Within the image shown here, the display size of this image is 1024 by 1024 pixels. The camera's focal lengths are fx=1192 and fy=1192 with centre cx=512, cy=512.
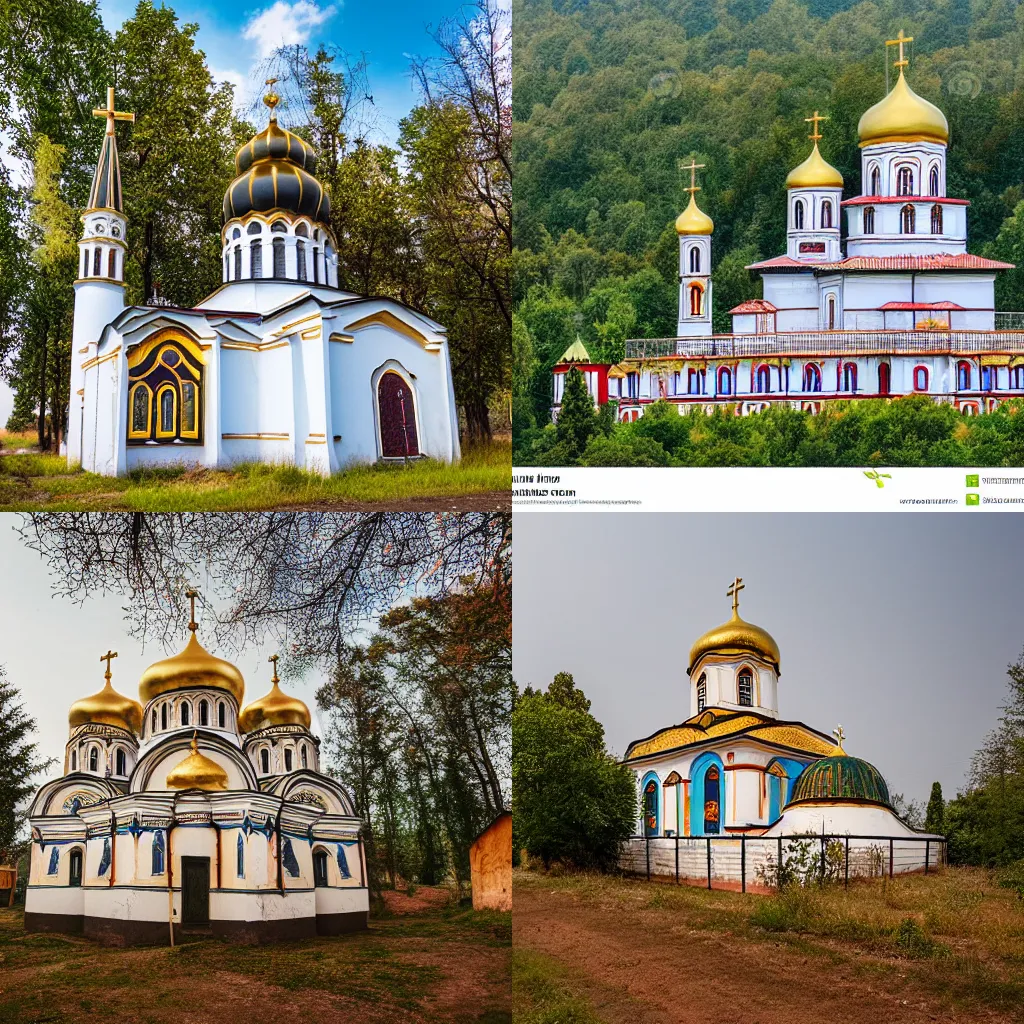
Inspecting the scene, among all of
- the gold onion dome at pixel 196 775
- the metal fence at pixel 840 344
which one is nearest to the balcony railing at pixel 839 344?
the metal fence at pixel 840 344

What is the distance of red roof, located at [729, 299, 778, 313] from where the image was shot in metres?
9.24

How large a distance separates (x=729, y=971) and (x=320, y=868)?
2.85 m

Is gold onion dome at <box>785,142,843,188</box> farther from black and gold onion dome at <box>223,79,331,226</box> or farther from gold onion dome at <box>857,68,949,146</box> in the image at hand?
black and gold onion dome at <box>223,79,331,226</box>

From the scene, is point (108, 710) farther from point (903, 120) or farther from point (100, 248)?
point (903, 120)

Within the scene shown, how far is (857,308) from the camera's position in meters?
9.18

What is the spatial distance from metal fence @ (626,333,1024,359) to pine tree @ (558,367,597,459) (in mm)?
469

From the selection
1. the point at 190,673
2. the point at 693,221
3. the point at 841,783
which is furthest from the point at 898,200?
the point at 190,673

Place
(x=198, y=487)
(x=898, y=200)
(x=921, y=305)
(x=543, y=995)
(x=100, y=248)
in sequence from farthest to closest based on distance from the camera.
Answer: (x=898, y=200) < (x=921, y=305) < (x=100, y=248) < (x=543, y=995) < (x=198, y=487)

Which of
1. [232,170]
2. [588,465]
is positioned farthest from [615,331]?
[232,170]

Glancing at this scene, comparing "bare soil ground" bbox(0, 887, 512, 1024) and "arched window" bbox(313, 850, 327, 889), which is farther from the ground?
"arched window" bbox(313, 850, 327, 889)

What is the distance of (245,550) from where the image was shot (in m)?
8.49

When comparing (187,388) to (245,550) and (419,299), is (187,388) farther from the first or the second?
(419,299)

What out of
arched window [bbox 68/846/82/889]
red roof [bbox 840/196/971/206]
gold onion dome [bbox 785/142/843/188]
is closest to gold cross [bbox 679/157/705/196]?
gold onion dome [bbox 785/142/843/188]

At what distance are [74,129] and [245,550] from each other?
323 centimetres
